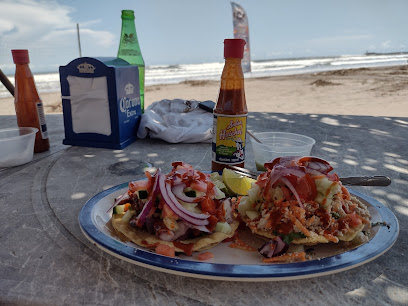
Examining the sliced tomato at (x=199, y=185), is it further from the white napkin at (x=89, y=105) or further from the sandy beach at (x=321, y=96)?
the sandy beach at (x=321, y=96)

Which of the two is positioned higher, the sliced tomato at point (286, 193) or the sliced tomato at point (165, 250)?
the sliced tomato at point (286, 193)

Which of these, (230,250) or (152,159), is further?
(152,159)

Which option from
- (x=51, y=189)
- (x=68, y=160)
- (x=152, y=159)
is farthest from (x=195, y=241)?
(x=68, y=160)

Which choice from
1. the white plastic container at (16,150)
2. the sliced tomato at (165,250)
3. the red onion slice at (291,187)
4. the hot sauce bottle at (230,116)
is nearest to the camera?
the sliced tomato at (165,250)

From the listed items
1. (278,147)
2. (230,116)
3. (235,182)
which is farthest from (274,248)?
(278,147)

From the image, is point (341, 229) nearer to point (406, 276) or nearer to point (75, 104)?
point (406, 276)

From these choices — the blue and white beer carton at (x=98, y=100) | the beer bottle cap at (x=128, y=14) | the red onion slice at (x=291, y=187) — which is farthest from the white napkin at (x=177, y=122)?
the red onion slice at (x=291, y=187)

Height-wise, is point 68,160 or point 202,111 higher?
point 202,111
